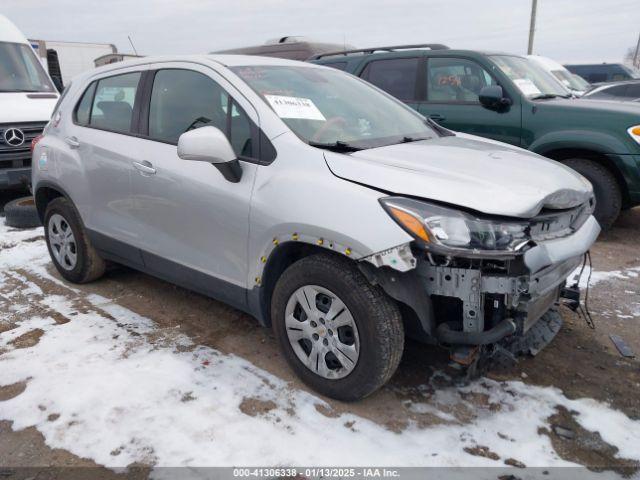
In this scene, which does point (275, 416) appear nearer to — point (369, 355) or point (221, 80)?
point (369, 355)

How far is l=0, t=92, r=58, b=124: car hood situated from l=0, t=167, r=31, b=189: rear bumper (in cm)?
63

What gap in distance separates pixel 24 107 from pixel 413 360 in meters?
6.44

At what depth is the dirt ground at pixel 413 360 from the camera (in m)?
2.49

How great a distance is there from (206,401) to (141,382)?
17.2 inches

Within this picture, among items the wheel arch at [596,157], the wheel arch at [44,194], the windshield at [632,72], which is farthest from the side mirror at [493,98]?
the windshield at [632,72]

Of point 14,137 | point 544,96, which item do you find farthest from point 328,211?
point 14,137

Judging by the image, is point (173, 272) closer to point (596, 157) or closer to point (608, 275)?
point (608, 275)

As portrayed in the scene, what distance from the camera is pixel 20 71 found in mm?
7691

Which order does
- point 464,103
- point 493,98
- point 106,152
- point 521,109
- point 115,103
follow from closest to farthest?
1. point 106,152
2. point 115,103
3. point 493,98
4. point 521,109
5. point 464,103

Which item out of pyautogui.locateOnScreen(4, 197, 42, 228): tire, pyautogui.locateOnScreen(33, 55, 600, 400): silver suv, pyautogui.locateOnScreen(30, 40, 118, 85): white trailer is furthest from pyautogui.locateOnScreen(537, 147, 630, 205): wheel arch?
pyautogui.locateOnScreen(30, 40, 118, 85): white trailer

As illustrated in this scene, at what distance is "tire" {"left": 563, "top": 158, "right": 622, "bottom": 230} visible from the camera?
5215mm

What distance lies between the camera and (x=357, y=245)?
2.42 meters

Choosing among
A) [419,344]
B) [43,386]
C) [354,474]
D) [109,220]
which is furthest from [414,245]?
[109,220]

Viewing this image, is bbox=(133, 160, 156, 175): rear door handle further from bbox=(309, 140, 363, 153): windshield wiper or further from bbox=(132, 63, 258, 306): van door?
bbox=(309, 140, 363, 153): windshield wiper
